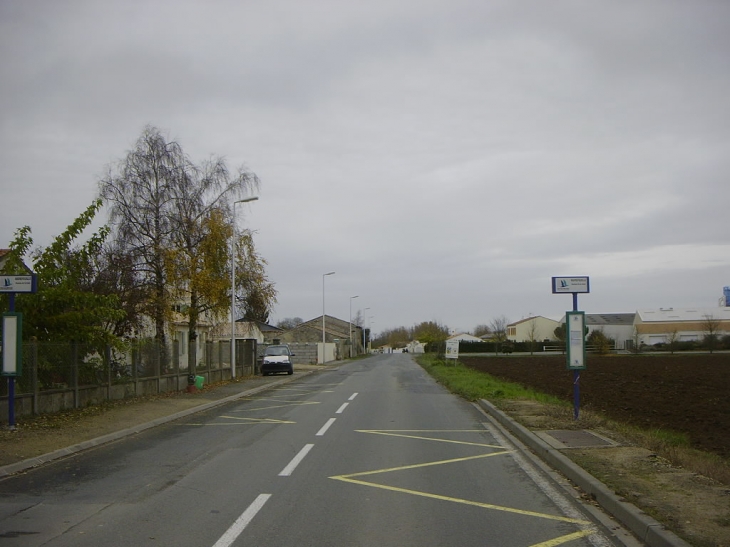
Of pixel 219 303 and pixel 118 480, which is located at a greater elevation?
pixel 219 303

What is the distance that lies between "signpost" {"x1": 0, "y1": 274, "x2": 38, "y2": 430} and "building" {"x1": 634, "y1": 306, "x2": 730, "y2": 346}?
90.5m

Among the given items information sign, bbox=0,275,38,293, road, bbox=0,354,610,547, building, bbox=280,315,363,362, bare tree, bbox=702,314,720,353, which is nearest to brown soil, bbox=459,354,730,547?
road, bbox=0,354,610,547

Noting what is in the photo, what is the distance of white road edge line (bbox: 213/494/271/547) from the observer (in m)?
6.05

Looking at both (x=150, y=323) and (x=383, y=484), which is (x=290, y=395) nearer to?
(x=150, y=323)

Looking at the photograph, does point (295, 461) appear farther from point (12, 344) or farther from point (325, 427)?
point (12, 344)

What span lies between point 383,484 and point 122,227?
23.6 meters

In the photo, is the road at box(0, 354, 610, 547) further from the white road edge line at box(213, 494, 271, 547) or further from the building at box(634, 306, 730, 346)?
the building at box(634, 306, 730, 346)

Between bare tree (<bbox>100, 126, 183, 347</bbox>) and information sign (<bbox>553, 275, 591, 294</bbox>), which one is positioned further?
bare tree (<bbox>100, 126, 183, 347</bbox>)

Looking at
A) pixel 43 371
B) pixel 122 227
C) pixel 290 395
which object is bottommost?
pixel 290 395

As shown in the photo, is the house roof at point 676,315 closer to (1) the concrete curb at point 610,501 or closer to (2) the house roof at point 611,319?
(2) the house roof at point 611,319

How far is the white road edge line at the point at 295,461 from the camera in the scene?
9227 millimetres

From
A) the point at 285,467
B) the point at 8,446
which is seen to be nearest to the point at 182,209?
the point at 8,446

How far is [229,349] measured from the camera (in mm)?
→ 33438

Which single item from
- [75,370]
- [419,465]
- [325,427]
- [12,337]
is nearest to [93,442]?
[12,337]
